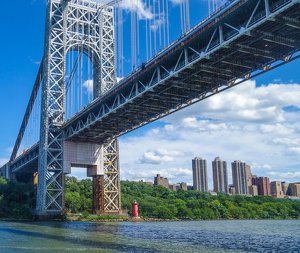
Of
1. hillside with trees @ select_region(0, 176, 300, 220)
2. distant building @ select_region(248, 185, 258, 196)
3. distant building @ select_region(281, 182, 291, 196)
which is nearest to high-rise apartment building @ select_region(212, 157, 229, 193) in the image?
distant building @ select_region(248, 185, 258, 196)

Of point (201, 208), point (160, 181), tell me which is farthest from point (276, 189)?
point (201, 208)

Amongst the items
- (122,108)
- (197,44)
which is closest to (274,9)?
(197,44)

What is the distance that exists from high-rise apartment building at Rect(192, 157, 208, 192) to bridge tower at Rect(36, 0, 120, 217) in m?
141

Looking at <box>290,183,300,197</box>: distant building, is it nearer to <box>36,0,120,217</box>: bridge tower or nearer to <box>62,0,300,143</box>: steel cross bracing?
<box>36,0,120,217</box>: bridge tower

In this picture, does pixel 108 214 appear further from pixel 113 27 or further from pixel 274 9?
pixel 274 9

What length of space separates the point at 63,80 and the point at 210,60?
30.5 m

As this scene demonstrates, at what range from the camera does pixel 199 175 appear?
189875 mm

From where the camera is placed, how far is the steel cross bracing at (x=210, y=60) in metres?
20.4

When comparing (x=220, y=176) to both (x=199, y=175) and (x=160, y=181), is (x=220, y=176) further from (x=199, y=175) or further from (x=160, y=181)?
(x=160, y=181)

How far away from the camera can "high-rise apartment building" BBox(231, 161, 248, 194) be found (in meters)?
175

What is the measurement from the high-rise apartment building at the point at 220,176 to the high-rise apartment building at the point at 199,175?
255 inches

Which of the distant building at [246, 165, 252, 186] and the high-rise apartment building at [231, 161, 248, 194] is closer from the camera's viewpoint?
the high-rise apartment building at [231, 161, 248, 194]

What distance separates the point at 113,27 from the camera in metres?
56.6

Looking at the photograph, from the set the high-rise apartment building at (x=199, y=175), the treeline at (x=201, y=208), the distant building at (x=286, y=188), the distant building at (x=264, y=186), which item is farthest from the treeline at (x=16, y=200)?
the distant building at (x=286, y=188)
